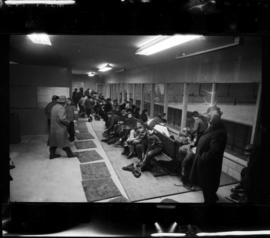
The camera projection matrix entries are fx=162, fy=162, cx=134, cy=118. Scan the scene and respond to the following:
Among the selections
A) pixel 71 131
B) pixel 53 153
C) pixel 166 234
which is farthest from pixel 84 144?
pixel 166 234

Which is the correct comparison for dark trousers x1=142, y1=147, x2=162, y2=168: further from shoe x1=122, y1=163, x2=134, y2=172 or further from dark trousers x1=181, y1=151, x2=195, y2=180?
dark trousers x1=181, y1=151, x2=195, y2=180

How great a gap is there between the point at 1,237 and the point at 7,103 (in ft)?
4.74

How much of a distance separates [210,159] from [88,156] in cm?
187

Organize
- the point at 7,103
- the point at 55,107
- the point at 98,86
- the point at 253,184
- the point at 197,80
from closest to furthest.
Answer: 1. the point at 7,103
2. the point at 253,184
3. the point at 55,107
4. the point at 197,80
5. the point at 98,86

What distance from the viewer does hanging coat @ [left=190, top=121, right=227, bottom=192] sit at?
2.10 meters

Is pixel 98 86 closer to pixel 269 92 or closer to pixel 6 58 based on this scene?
pixel 6 58

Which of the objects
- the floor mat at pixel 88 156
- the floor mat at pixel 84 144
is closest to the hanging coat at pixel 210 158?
the floor mat at pixel 88 156

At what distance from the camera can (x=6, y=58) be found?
1923 millimetres

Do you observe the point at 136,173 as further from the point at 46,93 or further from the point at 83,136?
the point at 46,93

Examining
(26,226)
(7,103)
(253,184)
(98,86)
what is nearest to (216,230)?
(253,184)

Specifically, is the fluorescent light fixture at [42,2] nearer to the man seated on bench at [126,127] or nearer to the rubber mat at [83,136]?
the rubber mat at [83,136]

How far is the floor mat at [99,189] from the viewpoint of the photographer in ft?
7.06

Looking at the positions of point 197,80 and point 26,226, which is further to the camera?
point 197,80

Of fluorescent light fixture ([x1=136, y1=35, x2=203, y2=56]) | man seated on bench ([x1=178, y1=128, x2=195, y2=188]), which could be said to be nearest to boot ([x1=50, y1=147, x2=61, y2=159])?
man seated on bench ([x1=178, y1=128, x2=195, y2=188])
